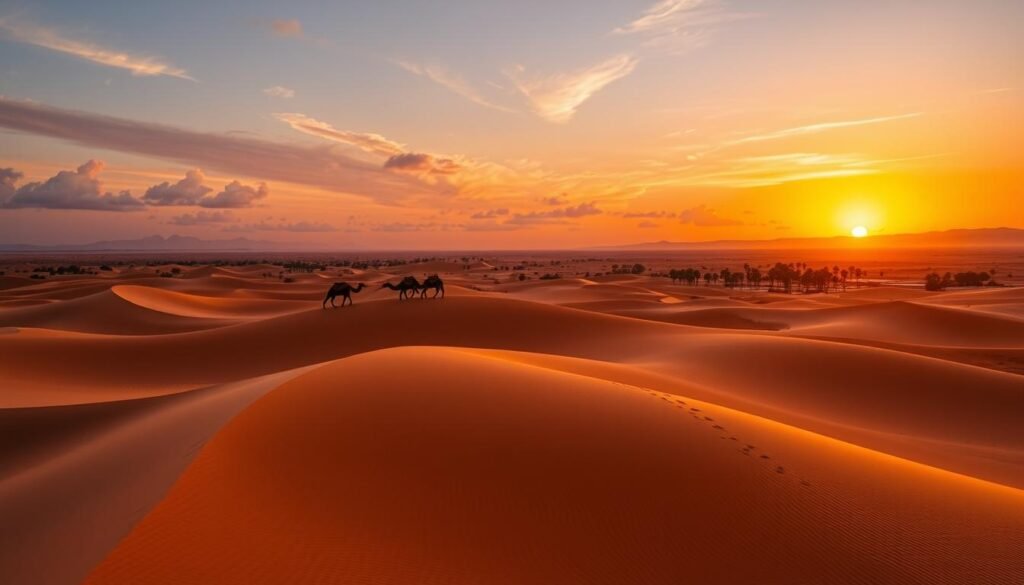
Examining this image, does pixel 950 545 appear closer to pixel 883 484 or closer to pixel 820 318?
pixel 883 484

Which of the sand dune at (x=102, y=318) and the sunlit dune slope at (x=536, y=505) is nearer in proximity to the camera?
the sunlit dune slope at (x=536, y=505)

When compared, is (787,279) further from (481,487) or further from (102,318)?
(481,487)

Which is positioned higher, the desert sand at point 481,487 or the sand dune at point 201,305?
the desert sand at point 481,487

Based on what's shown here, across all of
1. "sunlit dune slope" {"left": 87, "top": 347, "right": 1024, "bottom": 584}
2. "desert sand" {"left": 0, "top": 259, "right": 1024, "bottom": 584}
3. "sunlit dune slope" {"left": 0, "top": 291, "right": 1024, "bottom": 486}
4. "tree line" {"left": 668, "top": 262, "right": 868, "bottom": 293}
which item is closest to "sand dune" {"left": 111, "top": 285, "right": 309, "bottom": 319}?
"sunlit dune slope" {"left": 0, "top": 291, "right": 1024, "bottom": 486}

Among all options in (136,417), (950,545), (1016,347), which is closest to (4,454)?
(136,417)

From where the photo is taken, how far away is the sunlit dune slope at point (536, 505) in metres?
4.08

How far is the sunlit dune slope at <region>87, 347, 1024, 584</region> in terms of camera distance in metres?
4.08

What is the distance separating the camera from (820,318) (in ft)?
115

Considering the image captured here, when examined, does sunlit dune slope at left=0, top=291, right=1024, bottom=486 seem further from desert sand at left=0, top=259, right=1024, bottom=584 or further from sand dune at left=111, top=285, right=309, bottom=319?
sand dune at left=111, top=285, right=309, bottom=319

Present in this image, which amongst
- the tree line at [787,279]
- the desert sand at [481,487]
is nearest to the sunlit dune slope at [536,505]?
the desert sand at [481,487]

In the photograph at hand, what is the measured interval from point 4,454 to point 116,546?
8280 mm

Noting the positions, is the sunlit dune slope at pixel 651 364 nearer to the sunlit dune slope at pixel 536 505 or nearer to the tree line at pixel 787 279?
the sunlit dune slope at pixel 536 505

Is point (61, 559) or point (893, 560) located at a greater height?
point (61, 559)

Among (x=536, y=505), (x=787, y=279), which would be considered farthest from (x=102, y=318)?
(x=787, y=279)
